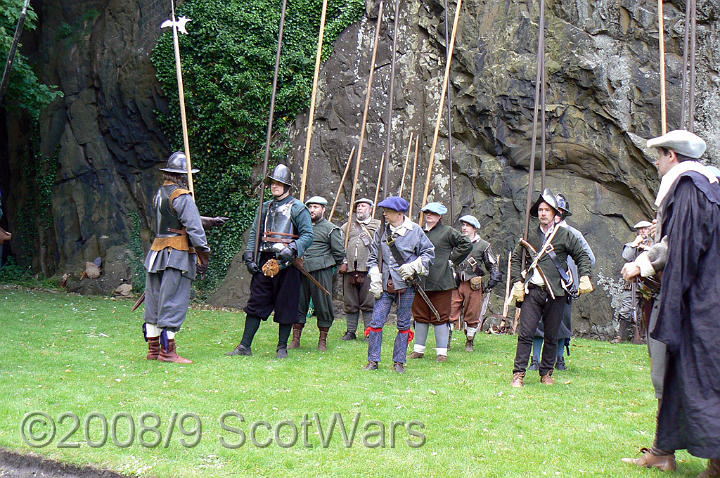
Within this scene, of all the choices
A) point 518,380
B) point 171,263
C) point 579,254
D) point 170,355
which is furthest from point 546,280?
point 170,355

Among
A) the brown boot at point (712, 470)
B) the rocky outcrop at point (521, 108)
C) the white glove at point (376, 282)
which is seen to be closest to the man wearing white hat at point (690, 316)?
the brown boot at point (712, 470)

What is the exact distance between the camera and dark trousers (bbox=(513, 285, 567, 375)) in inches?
277

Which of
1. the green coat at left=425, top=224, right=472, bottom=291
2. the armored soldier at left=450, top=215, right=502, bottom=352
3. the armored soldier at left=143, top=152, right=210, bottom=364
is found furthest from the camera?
the armored soldier at left=450, top=215, right=502, bottom=352

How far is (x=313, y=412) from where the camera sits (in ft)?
18.5

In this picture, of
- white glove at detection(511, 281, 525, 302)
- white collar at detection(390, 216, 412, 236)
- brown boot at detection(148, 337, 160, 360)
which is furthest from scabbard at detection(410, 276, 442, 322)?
brown boot at detection(148, 337, 160, 360)

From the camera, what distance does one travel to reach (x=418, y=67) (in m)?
16.8

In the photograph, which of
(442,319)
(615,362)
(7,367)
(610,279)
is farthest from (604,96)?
(7,367)

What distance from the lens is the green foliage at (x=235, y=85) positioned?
16688mm

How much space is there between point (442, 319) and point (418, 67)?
9.67 m

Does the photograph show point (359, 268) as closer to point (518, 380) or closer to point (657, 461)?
point (518, 380)

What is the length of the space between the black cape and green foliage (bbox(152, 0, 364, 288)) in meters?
13.2

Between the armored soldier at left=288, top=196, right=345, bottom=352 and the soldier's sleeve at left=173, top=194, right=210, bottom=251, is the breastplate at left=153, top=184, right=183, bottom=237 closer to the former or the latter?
the soldier's sleeve at left=173, top=194, right=210, bottom=251

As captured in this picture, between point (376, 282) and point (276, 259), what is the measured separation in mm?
1291

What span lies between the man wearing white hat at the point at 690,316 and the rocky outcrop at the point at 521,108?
1039cm
